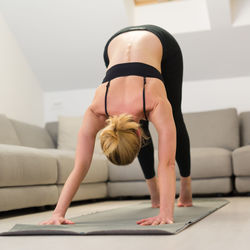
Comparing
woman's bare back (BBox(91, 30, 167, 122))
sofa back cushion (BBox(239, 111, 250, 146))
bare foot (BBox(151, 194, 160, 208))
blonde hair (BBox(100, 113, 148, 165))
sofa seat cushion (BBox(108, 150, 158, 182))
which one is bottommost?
sofa seat cushion (BBox(108, 150, 158, 182))

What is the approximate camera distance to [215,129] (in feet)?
14.3

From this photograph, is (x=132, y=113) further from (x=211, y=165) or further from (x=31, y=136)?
(x=31, y=136)

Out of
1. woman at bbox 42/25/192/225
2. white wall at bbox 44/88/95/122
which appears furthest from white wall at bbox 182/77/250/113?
woman at bbox 42/25/192/225

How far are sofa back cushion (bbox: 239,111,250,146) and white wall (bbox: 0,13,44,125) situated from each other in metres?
2.46

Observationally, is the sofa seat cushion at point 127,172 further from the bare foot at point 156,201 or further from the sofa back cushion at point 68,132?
the bare foot at point 156,201

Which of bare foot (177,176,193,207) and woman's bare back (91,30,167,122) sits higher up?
woman's bare back (91,30,167,122)

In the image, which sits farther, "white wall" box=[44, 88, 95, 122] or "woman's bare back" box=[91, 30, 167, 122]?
"white wall" box=[44, 88, 95, 122]

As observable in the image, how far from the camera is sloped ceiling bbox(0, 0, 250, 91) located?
14.9 ft

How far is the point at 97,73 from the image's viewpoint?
525 cm

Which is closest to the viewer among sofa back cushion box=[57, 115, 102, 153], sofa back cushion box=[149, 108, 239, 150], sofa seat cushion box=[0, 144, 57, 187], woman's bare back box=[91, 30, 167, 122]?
woman's bare back box=[91, 30, 167, 122]

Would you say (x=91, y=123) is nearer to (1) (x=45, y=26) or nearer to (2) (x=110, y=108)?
(2) (x=110, y=108)

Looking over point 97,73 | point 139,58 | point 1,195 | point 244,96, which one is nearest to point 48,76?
point 97,73

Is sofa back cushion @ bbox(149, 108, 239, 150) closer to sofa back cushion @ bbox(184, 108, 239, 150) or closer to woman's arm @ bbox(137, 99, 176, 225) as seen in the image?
sofa back cushion @ bbox(184, 108, 239, 150)

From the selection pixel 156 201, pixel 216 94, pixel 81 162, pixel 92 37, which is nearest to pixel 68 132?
pixel 92 37
